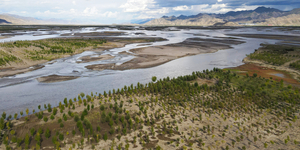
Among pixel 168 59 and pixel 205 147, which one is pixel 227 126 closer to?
pixel 205 147

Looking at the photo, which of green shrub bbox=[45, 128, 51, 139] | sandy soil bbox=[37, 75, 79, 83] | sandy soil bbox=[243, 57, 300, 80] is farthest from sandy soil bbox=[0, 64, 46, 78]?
sandy soil bbox=[243, 57, 300, 80]

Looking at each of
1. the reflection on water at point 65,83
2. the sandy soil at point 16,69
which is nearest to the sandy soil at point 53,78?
the reflection on water at point 65,83

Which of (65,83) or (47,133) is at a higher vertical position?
(47,133)

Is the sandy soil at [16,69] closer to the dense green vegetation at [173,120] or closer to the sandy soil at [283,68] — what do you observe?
the dense green vegetation at [173,120]

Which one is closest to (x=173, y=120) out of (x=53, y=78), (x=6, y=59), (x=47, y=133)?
(x=47, y=133)

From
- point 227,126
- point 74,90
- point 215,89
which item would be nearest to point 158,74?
point 215,89

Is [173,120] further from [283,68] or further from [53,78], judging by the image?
[283,68]

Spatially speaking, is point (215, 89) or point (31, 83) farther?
point (31, 83)

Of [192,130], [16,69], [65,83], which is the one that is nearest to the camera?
[192,130]
